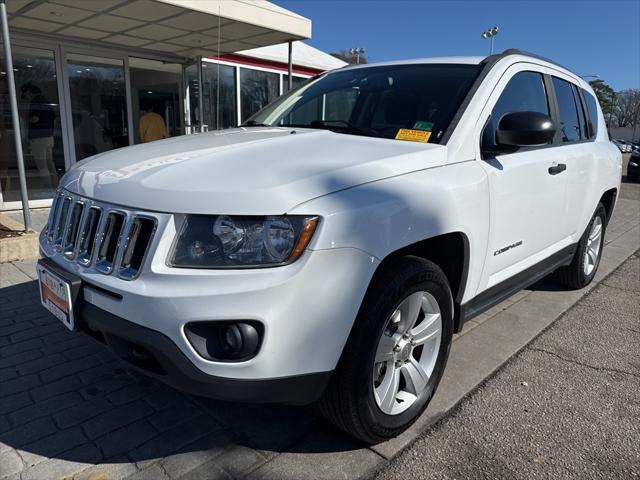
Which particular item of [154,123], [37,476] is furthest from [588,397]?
[154,123]

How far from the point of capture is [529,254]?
3213mm

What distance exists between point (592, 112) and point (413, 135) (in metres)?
2.80

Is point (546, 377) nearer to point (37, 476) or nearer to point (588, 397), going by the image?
point (588, 397)

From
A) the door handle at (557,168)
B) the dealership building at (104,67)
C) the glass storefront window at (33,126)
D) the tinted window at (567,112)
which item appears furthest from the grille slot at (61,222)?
the glass storefront window at (33,126)

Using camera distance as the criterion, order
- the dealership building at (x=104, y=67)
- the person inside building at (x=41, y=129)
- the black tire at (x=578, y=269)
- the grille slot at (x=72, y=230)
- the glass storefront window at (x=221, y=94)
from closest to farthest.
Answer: the grille slot at (x=72, y=230), the black tire at (x=578, y=269), the dealership building at (x=104, y=67), the person inside building at (x=41, y=129), the glass storefront window at (x=221, y=94)

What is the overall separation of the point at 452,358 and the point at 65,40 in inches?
321

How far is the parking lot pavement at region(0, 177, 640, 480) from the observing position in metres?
2.14

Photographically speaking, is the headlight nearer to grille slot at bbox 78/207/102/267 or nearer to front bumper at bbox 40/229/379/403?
front bumper at bbox 40/229/379/403

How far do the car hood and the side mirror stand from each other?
18.6 inches

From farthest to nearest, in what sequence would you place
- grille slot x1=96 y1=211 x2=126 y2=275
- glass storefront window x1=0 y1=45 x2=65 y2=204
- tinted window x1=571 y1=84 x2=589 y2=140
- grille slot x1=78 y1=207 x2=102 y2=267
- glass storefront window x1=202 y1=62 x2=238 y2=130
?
glass storefront window x1=202 y1=62 x2=238 y2=130, glass storefront window x1=0 y1=45 x2=65 y2=204, tinted window x1=571 y1=84 x2=589 y2=140, grille slot x1=78 y1=207 x2=102 y2=267, grille slot x1=96 y1=211 x2=126 y2=275

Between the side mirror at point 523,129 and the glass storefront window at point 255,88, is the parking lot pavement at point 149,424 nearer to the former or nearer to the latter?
the side mirror at point 523,129

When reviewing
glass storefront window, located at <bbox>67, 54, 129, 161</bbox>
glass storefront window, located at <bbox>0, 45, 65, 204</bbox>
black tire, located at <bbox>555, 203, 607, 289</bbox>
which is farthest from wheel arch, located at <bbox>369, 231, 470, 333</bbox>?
glass storefront window, located at <bbox>67, 54, 129, 161</bbox>

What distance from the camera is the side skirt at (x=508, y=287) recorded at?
2.72 m

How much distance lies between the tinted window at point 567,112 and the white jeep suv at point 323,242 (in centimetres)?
68
